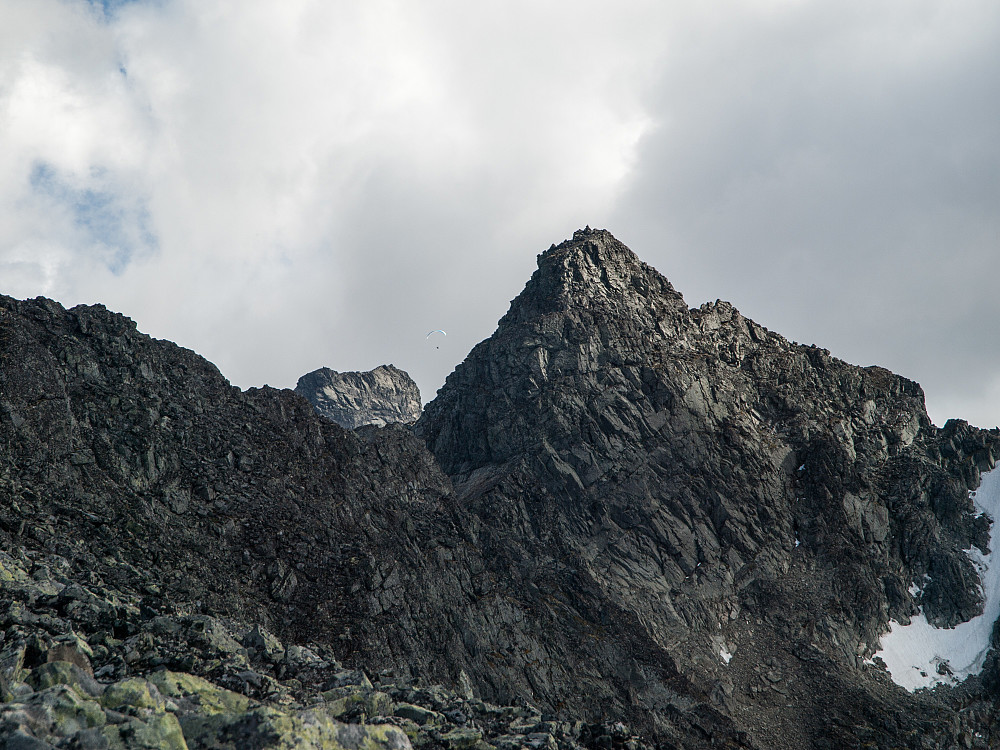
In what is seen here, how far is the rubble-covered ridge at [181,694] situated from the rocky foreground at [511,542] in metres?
0.11

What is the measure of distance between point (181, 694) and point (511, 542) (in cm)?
6114

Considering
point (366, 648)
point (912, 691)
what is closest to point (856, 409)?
point (912, 691)

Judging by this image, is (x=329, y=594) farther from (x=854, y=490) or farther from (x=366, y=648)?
(x=854, y=490)

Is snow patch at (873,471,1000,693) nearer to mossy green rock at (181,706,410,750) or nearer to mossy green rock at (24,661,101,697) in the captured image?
mossy green rock at (181,706,410,750)

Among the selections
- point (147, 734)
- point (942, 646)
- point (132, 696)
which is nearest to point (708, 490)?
point (942, 646)

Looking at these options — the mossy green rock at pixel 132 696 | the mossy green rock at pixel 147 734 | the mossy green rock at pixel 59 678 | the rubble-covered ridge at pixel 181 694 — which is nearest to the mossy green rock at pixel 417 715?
the rubble-covered ridge at pixel 181 694

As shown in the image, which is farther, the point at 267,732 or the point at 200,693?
the point at 200,693

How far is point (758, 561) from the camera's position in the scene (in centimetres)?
8719

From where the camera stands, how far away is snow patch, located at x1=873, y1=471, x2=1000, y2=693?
256 ft

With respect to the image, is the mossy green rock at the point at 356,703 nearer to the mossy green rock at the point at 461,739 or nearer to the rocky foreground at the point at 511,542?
the rocky foreground at the point at 511,542

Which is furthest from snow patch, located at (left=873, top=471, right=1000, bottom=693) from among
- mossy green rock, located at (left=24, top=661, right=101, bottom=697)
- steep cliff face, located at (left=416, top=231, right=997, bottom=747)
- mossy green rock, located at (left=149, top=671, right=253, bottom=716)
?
mossy green rock, located at (left=24, top=661, right=101, bottom=697)

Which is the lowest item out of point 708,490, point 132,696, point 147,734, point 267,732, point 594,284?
point 147,734

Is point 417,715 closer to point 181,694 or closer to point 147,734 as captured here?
point 181,694

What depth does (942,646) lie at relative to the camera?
3260 inches
